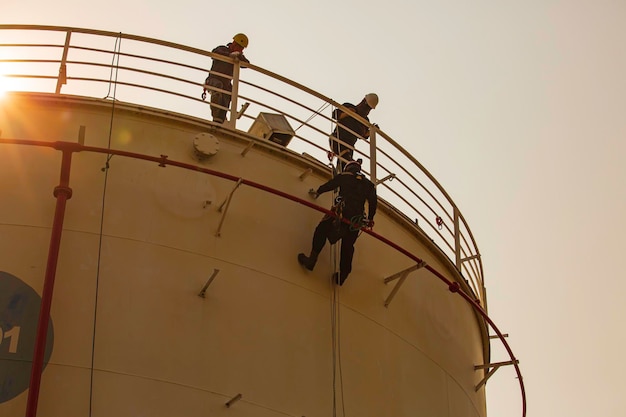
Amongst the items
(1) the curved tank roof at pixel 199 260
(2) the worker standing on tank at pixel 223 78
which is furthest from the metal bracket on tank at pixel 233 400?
(2) the worker standing on tank at pixel 223 78

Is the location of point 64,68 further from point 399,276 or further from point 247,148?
point 399,276

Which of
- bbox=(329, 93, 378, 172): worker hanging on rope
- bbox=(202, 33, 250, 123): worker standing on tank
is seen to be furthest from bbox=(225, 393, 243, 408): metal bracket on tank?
bbox=(202, 33, 250, 123): worker standing on tank

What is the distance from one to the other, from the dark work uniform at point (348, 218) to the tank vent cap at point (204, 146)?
131 centimetres

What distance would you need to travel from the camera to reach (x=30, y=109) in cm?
1049

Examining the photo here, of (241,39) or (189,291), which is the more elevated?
(241,39)

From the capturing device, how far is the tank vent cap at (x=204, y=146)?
10586 mm

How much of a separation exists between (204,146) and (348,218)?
68.6 inches

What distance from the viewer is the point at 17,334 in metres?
8.79

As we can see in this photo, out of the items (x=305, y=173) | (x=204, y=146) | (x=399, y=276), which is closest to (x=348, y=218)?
(x=305, y=173)

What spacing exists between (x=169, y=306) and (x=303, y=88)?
4.06 meters

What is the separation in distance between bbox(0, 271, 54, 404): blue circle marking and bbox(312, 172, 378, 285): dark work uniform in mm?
3049

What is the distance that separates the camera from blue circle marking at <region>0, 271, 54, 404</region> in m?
8.53

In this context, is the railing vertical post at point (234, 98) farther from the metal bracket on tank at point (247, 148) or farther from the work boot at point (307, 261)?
the work boot at point (307, 261)

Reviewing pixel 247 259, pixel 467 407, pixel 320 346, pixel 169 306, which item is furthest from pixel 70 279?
pixel 467 407
